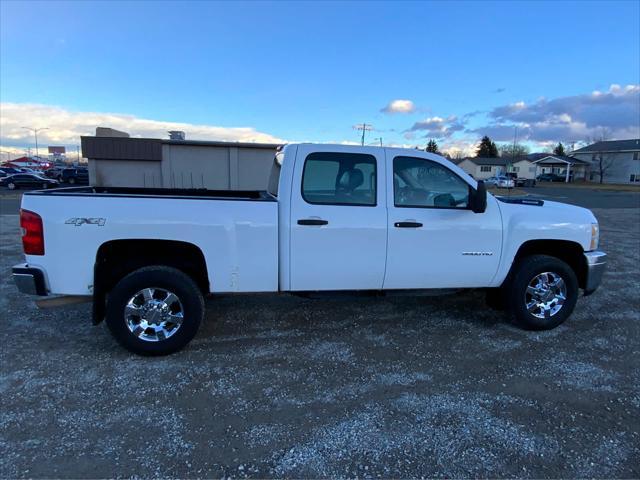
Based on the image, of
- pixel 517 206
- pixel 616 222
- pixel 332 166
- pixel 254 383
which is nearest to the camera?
pixel 254 383

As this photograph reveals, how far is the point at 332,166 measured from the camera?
13.5 ft

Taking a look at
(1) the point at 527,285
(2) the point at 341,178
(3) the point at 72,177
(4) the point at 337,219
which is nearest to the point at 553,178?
(3) the point at 72,177

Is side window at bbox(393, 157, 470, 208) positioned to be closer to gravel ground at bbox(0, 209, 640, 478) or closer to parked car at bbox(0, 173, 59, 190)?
gravel ground at bbox(0, 209, 640, 478)

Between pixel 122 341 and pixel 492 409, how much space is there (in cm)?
324

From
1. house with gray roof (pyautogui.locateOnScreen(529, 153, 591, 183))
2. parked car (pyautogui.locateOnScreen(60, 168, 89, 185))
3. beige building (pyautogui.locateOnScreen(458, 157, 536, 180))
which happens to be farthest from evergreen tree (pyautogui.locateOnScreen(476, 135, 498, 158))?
parked car (pyautogui.locateOnScreen(60, 168, 89, 185))

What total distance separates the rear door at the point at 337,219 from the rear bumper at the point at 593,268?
2425 millimetres

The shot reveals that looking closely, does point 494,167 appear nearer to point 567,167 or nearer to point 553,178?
point 567,167

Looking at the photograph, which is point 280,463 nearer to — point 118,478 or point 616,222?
point 118,478

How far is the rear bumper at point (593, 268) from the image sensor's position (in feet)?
15.0

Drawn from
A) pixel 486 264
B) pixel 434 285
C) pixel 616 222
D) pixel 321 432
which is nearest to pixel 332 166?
pixel 434 285

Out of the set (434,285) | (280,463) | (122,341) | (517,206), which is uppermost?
(517,206)

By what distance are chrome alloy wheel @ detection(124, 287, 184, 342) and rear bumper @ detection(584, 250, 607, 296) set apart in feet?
14.4

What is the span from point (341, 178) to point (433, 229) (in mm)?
1068

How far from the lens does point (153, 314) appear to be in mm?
3801
